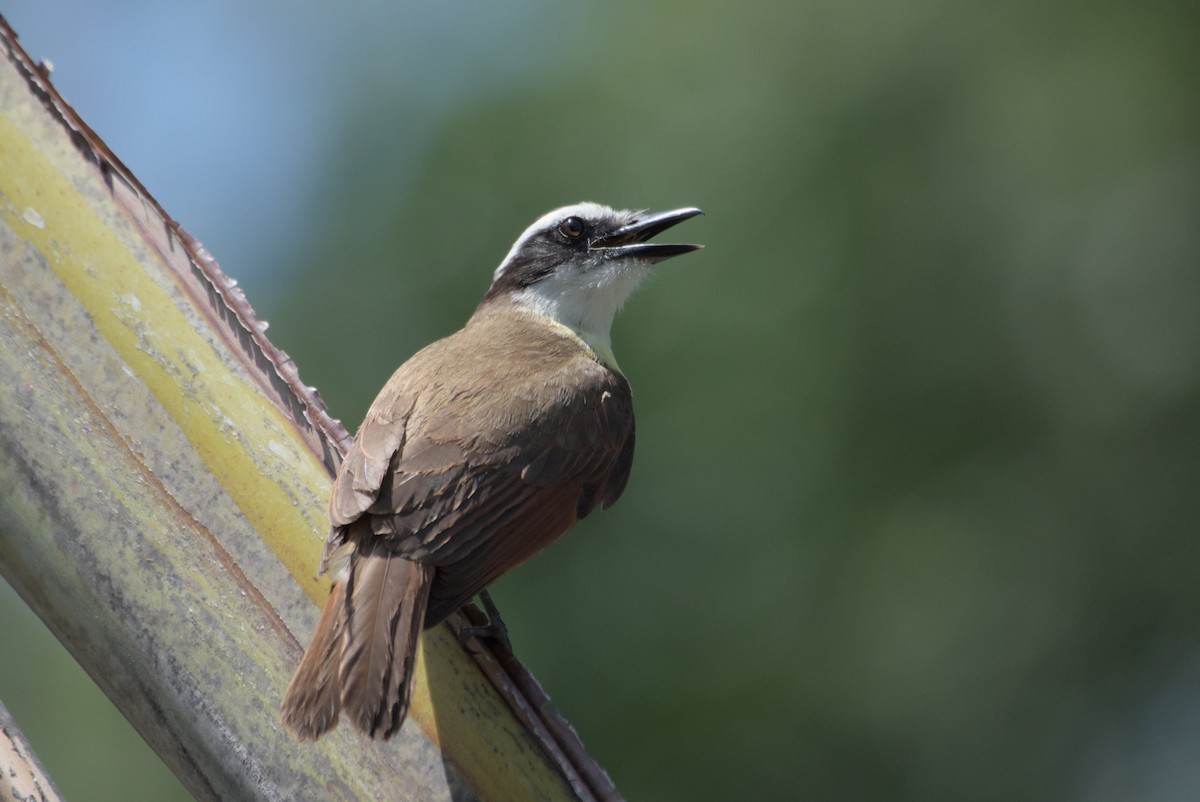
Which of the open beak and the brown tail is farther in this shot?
the open beak

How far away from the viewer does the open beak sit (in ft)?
18.3

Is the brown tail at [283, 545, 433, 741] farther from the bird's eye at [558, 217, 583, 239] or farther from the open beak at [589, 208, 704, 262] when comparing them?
the bird's eye at [558, 217, 583, 239]

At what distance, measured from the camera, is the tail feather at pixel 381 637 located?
268cm

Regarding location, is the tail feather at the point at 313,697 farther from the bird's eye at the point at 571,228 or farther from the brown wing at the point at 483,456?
the bird's eye at the point at 571,228

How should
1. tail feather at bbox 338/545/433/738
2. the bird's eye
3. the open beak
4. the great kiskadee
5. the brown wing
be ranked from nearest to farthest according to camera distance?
tail feather at bbox 338/545/433/738 < the great kiskadee < the brown wing < the open beak < the bird's eye

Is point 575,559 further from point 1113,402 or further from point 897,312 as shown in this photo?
point 1113,402

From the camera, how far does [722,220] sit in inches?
393

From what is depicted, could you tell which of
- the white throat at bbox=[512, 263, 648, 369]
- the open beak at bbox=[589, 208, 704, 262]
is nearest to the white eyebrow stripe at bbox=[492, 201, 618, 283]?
the open beak at bbox=[589, 208, 704, 262]

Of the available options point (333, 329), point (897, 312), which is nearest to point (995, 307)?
point (897, 312)

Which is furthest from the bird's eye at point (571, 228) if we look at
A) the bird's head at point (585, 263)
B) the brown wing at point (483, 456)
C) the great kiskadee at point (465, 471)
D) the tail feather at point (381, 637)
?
the tail feather at point (381, 637)

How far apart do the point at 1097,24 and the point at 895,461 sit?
4732 millimetres

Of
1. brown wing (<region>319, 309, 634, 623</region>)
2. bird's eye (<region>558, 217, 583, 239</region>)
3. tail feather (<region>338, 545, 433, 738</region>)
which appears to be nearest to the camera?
tail feather (<region>338, 545, 433, 738</region>)

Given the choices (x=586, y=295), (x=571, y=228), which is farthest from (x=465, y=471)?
(x=571, y=228)

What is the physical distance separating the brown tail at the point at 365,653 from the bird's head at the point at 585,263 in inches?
90.1
